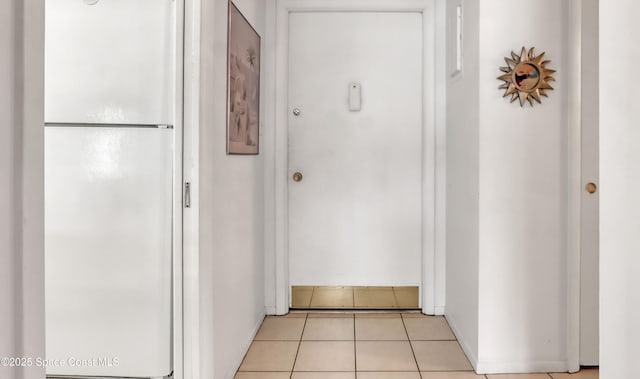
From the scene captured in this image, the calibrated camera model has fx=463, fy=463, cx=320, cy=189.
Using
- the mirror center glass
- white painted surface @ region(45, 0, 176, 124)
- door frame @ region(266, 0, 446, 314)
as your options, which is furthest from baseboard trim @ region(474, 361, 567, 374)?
white painted surface @ region(45, 0, 176, 124)

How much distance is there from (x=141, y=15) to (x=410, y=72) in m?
A: 1.77

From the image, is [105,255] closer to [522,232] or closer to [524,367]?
[522,232]

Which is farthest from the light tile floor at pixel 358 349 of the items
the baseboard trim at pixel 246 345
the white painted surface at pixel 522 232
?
the white painted surface at pixel 522 232

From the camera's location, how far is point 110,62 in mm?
1808

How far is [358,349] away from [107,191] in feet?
4.85

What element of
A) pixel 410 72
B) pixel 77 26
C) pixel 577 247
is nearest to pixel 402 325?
pixel 577 247

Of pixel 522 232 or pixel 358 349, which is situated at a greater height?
pixel 522 232

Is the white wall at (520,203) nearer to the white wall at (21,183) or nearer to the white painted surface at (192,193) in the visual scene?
the white painted surface at (192,193)

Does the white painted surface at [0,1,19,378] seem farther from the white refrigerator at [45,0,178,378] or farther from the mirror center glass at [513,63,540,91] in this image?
the mirror center glass at [513,63,540,91]

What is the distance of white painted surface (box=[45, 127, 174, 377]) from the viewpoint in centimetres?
181

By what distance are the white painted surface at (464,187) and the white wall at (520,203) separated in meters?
0.05

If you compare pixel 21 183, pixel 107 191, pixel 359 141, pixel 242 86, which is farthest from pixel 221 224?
pixel 359 141

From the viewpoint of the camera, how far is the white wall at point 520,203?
2.15 metres

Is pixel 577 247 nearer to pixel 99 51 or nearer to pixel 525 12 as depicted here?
pixel 525 12
